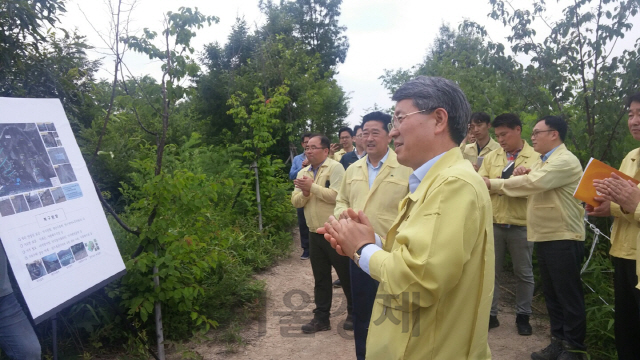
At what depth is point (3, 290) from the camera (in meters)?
2.74

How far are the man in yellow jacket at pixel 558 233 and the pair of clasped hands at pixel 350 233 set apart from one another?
2800mm

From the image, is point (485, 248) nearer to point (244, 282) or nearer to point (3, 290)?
point (3, 290)

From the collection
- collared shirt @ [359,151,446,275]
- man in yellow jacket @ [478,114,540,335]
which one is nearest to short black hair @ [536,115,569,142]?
man in yellow jacket @ [478,114,540,335]

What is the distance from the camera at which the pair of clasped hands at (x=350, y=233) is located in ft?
5.95

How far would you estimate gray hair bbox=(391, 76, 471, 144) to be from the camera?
1803 millimetres

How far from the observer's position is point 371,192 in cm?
386

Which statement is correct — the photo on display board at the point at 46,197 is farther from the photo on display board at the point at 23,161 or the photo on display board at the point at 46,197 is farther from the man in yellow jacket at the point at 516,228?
the man in yellow jacket at the point at 516,228

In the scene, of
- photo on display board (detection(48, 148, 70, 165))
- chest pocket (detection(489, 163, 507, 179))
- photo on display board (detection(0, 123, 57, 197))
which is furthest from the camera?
chest pocket (detection(489, 163, 507, 179))

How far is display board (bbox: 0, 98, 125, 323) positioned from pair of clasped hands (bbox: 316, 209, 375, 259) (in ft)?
5.92

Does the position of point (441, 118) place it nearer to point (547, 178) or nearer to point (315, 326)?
point (547, 178)

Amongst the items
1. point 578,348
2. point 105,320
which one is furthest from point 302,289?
point 578,348

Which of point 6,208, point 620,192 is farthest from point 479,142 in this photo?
point 6,208

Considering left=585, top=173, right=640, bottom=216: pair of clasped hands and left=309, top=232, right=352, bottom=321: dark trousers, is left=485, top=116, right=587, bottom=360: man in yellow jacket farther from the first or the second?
left=309, top=232, right=352, bottom=321: dark trousers

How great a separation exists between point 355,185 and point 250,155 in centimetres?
479
